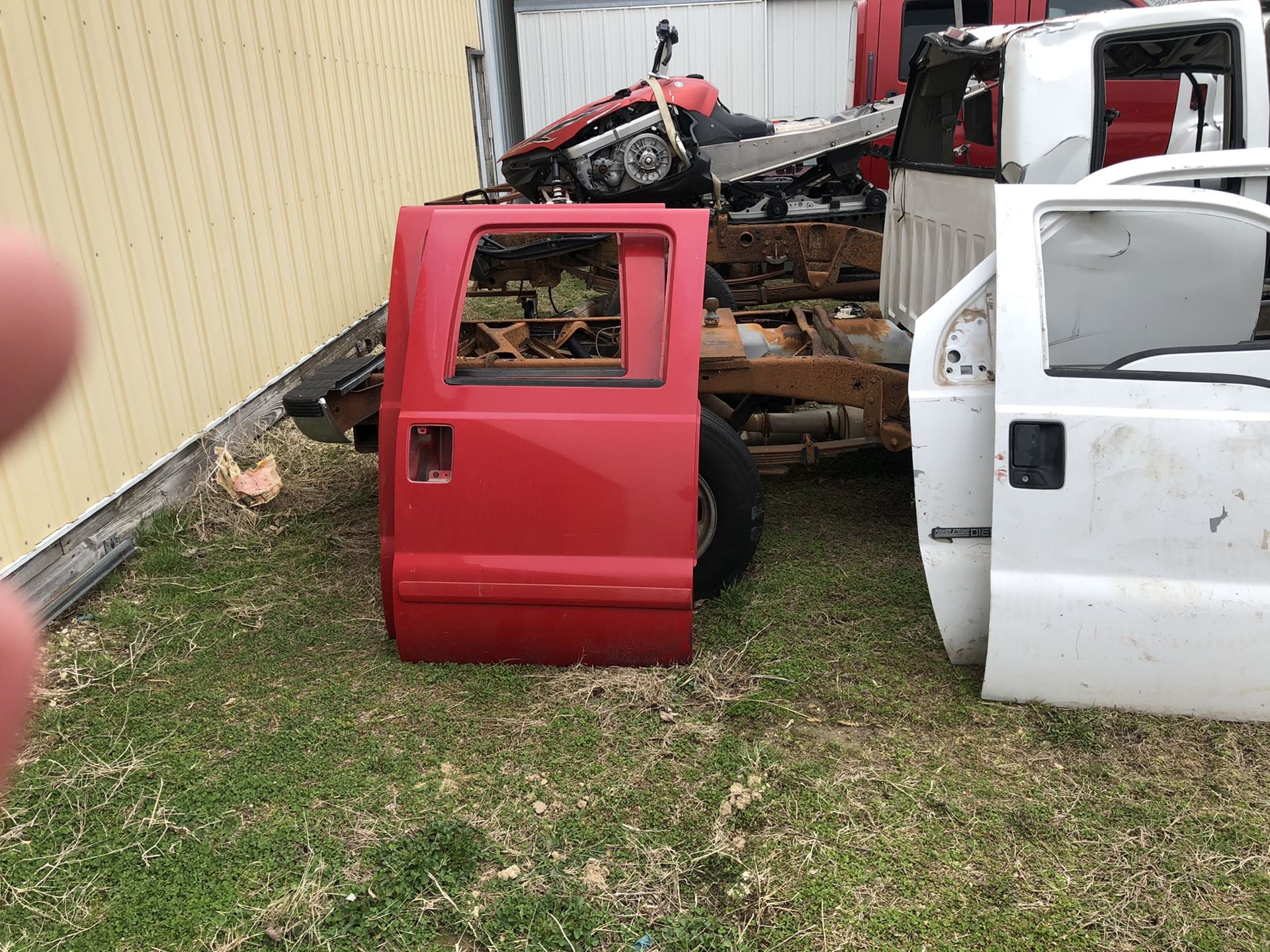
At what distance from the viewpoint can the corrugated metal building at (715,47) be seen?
13984 millimetres

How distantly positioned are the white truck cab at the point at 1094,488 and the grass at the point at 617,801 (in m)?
0.22

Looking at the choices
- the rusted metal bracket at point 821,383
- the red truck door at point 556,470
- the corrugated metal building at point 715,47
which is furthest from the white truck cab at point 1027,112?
the corrugated metal building at point 715,47

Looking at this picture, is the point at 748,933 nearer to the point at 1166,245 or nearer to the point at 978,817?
the point at 978,817

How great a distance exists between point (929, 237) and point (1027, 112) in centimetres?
105

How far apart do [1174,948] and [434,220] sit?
3006mm

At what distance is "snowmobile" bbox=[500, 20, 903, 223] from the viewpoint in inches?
312

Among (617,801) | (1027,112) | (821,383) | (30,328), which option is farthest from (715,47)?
(30,328)

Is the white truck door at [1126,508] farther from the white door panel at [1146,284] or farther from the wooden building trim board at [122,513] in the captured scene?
the wooden building trim board at [122,513]

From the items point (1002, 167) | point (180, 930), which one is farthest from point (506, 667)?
point (1002, 167)

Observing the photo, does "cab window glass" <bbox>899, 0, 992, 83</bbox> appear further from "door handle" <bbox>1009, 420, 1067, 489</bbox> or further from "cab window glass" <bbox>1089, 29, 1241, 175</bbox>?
"door handle" <bbox>1009, 420, 1067, 489</bbox>

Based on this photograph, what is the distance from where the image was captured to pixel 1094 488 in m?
2.95

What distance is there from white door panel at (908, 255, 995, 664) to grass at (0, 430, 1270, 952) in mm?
487

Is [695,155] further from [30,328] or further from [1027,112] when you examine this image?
[30,328]

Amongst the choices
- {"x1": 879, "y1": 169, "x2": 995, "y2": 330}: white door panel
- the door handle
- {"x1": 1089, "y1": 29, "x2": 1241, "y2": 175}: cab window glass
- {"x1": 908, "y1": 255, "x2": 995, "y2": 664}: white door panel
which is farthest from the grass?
{"x1": 1089, "y1": 29, "x2": 1241, "y2": 175}: cab window glass
